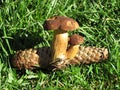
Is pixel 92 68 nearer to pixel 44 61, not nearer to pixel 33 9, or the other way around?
pixel 44 61

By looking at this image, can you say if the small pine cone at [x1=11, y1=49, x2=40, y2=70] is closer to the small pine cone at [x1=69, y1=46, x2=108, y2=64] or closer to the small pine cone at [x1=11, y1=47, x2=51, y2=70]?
the small pine cone at [x1=11, y1=47, x2=51, y2=70]

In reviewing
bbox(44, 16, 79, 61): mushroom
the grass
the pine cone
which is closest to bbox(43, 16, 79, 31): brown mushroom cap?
bbox(44, 16, 79, 61): mushroom

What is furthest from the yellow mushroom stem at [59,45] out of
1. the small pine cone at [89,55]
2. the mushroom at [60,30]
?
the small pine cone at [89,55]

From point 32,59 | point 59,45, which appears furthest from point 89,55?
point 32,59

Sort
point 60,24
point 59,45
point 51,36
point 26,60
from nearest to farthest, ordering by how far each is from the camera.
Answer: point 60,24
point 59,45
point 26,60
point 51,36

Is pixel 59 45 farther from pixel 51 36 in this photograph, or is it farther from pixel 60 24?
pixel 51 36

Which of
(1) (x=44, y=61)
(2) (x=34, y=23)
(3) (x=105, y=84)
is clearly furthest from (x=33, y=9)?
(3) (x=105, y=84)

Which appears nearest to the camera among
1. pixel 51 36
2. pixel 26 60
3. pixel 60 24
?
pixel 60 24
